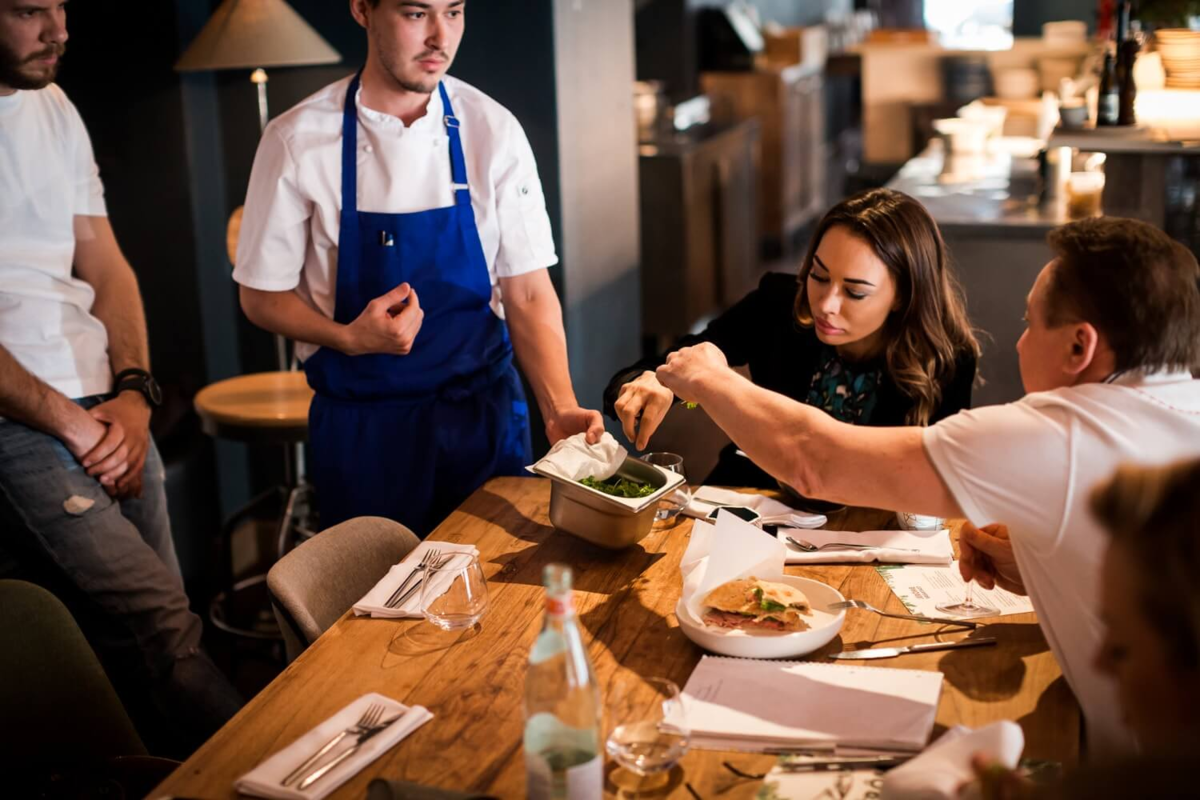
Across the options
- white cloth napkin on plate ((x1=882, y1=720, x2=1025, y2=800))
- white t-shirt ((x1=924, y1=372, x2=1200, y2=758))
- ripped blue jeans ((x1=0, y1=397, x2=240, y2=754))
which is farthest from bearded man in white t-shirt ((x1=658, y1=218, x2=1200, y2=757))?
ripped blue jeans ((x1=0, y1=397, x2=240, y2=754))

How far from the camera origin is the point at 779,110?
7.72m

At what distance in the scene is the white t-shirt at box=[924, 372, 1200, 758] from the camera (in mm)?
1434

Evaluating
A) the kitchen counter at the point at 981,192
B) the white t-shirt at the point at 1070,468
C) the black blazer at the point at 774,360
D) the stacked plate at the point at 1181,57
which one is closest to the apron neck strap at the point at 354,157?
the black blazer at the point at 774,360

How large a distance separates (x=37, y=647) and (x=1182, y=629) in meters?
1.54

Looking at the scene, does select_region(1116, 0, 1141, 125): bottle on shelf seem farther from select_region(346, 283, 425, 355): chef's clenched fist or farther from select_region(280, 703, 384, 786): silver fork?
select_region(280, 703, 384, 786): silver fork

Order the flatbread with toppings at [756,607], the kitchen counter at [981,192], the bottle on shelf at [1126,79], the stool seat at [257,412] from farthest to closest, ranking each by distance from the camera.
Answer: the kitchen counter at [981,192] → the bottle on shelf at [1126,79] → the stool seat at [257,412] → the flatbread with toppings at [756,607]

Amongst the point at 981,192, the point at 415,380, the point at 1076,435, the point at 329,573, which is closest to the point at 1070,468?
the point at 1076,435

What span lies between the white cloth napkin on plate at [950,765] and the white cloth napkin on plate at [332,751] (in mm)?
581

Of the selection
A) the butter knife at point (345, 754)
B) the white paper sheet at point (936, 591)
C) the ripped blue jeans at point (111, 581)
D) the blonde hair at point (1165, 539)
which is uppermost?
the blonde hair at point (1165, 539)

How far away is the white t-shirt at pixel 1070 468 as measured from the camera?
143 centimetres

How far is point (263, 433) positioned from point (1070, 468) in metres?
2.25

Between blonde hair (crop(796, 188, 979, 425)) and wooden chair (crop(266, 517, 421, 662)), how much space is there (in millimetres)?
987

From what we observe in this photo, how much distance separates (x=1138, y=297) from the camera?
1.48 metres

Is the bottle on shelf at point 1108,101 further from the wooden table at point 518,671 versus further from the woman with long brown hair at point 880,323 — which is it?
the wooden table at point 518,671
